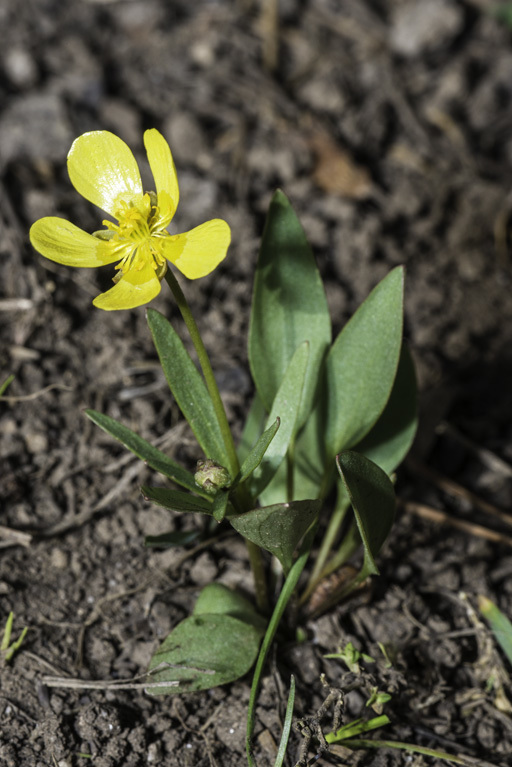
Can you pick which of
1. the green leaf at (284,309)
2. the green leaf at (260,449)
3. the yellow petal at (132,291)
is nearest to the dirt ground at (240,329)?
the green leaf at (284,309)

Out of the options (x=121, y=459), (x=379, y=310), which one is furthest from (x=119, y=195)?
(x=121, y=459)

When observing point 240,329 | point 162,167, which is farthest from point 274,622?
point 240,329

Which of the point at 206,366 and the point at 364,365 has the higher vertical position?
the point at 206,366

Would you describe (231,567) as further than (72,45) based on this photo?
No

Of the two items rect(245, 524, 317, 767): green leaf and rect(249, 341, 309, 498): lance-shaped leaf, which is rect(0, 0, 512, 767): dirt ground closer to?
rect(245, 524, 317, 767): green leaf

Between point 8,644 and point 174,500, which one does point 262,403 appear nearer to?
point 174,500

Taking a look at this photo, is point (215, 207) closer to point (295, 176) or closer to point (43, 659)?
point (295, 176)
